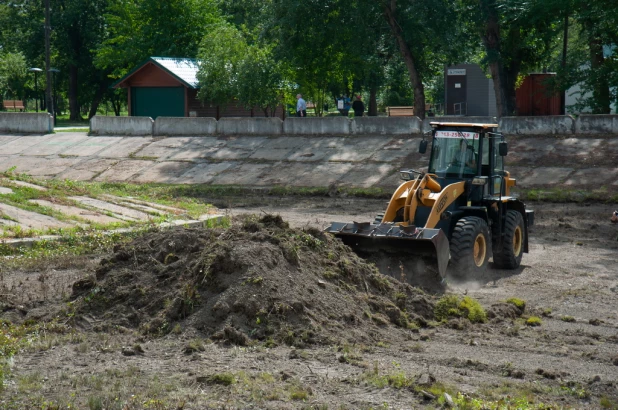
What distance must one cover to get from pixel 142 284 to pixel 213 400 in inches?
152

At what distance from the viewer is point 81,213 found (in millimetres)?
18641

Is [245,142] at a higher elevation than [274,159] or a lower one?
higher

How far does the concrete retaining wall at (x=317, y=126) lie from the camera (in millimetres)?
32188

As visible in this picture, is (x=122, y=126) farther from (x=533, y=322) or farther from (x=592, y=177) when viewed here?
(x=533, y=322)

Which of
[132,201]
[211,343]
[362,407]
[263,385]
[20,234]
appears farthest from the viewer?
[132,201]

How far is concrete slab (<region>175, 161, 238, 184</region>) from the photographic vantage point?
95.7ft

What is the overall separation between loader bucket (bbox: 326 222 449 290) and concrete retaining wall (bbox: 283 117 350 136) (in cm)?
1866

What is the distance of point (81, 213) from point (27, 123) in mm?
21137

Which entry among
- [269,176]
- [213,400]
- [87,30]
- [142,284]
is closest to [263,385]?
[213,400]

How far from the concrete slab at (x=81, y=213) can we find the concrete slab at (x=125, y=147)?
13.9 metres

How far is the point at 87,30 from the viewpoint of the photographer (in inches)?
2393

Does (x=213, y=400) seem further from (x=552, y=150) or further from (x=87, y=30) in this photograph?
(x=87, y=30)

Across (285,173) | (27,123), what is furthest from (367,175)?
(27,123)

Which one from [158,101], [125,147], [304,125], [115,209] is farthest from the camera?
[158,101]
